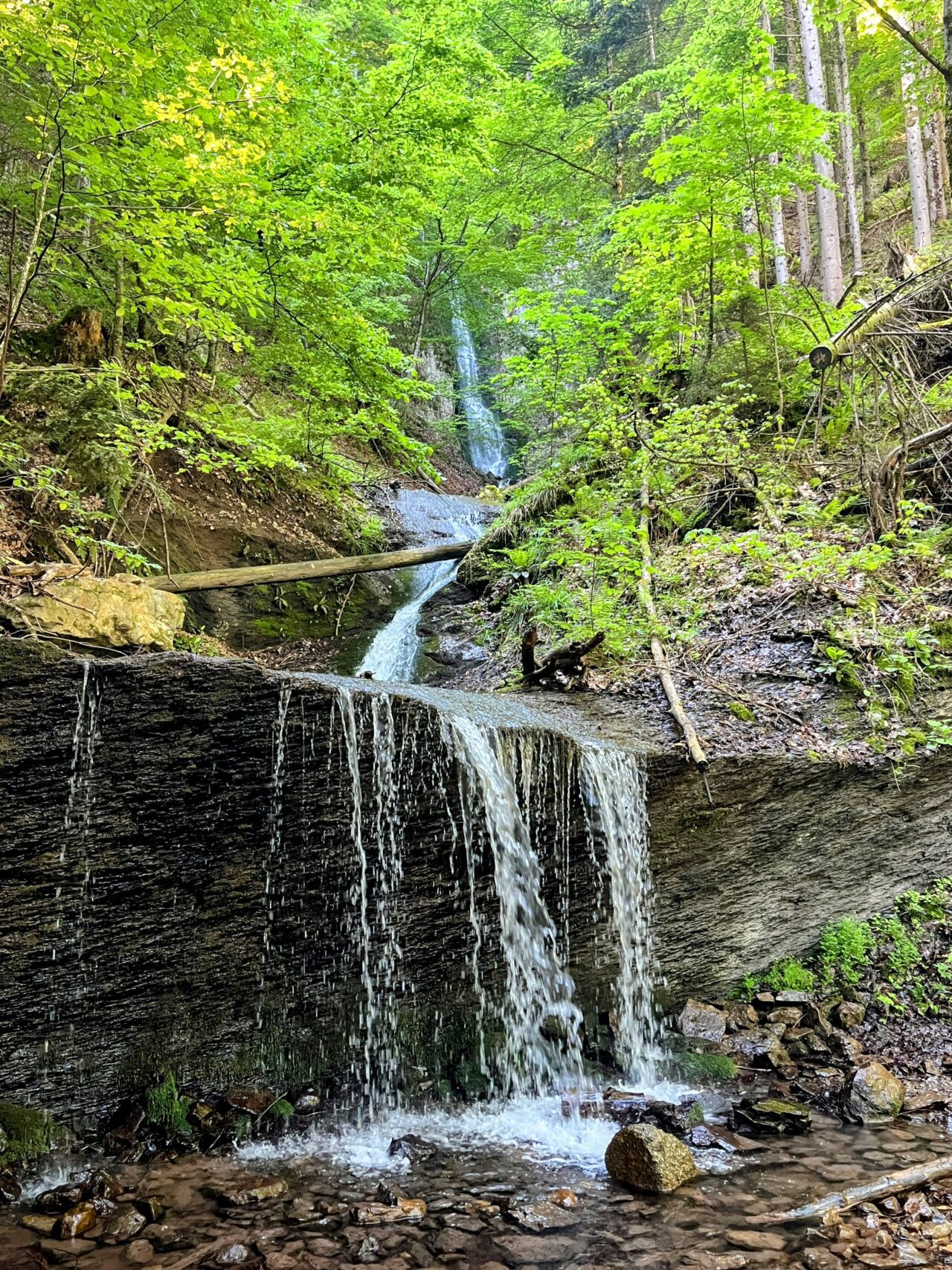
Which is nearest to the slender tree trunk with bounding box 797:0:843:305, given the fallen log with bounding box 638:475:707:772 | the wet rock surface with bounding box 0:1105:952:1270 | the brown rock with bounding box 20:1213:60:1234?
the fallen log with bounding box 638:475:707:772

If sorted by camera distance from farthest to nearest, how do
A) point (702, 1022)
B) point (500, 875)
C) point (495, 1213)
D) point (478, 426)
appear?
point (478, 426), point (702, 1022), point (500, 875), point (495, 1213)

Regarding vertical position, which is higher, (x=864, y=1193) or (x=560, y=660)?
(x=560, y=660)

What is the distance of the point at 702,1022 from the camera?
5.38 metres

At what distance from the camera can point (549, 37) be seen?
50.9ft

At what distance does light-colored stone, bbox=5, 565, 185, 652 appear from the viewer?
4191 mm

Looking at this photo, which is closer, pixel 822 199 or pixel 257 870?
pixel 257 870

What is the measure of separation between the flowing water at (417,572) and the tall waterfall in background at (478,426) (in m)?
6.21

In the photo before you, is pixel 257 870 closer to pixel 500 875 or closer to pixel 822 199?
pixel 500 875

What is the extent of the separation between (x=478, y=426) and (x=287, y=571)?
54.0 feet

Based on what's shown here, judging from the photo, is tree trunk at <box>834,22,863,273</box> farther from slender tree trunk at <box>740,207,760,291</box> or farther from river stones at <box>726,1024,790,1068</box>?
river stones at <box>726,1024,790,1068</box>

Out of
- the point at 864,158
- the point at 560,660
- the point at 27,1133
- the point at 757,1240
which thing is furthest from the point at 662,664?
the point at 864,158

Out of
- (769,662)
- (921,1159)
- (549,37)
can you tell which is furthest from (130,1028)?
(549,37)

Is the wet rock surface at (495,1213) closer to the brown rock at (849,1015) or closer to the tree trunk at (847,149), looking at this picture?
the brown rock at (849,1015)

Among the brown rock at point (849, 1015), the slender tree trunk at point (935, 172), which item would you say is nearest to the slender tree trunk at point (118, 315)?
the brown rock at point (849, 1015)
